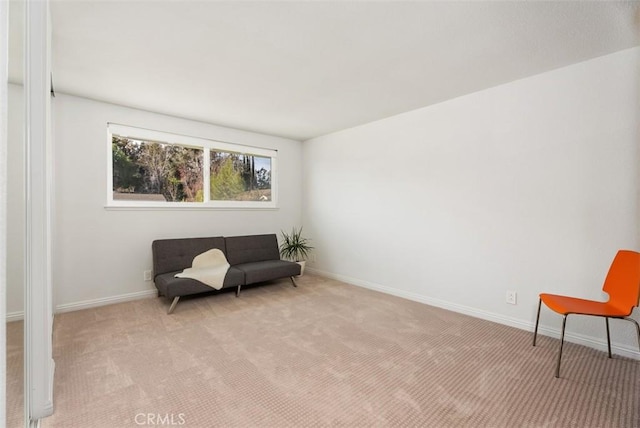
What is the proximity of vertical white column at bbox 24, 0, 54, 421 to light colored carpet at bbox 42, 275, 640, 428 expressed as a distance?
12.5 inches

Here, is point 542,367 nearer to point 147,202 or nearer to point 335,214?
point 335,214

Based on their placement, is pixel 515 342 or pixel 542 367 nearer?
pixel 542 367

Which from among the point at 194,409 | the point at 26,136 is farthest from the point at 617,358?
the point at 26,136

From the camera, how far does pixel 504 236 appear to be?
2.87m

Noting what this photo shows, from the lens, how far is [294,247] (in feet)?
16.0

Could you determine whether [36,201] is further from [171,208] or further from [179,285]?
[171,208]

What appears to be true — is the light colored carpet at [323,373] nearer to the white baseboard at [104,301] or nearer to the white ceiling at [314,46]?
the white baseboard at [104,301]

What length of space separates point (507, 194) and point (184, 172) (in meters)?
3.88

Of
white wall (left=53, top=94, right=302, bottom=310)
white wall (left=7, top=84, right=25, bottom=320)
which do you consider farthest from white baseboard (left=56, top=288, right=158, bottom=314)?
white wall (left=7, top=84, right=25, bottom=320)

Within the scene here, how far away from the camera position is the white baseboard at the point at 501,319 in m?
2.28

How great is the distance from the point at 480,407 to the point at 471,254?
172cm

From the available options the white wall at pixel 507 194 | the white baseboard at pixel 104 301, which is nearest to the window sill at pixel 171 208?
the white baseboard at pixel 104 301

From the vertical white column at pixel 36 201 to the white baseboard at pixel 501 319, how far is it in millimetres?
3330

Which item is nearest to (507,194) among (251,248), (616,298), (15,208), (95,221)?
(616,298)
